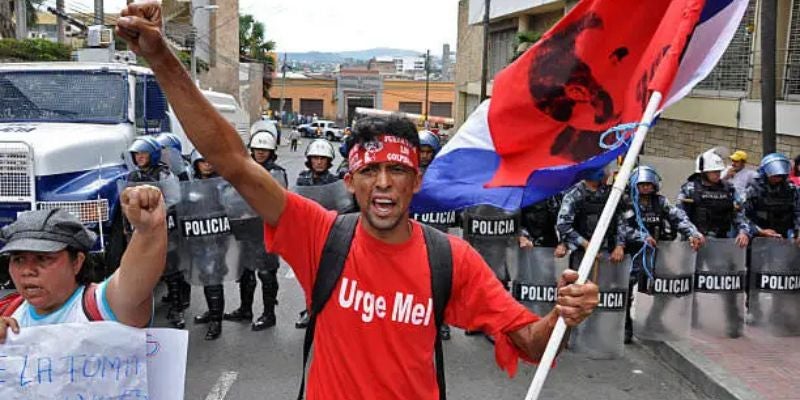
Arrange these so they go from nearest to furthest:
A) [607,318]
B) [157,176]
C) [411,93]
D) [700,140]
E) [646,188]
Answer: [607,318], [646,188], [157,176], [700,140], [411,93]

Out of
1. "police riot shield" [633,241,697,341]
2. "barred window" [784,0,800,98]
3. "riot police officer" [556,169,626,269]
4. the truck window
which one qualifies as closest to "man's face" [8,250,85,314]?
"riot police officer" [556,169,626,269]

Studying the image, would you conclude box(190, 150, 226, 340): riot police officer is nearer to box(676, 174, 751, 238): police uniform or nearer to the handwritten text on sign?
box(676, 174, 751, 238): police uniform

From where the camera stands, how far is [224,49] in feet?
174

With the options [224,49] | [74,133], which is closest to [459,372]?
[74,133]

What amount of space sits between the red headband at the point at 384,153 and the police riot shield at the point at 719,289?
5.35 m

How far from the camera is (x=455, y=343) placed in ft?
24.1

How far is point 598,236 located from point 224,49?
174ft

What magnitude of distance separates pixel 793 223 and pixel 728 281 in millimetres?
1140

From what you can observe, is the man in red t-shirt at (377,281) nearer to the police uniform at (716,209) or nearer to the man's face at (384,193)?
the man's face at (384,193)

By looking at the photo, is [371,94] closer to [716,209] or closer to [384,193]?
[716,209]

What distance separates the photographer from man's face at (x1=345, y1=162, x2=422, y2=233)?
2469 mm

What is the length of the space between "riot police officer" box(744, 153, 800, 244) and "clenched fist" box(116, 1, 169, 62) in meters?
6.78

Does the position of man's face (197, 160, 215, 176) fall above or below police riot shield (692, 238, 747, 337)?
above

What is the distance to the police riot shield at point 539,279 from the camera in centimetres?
676
